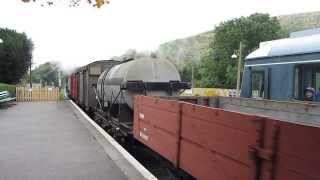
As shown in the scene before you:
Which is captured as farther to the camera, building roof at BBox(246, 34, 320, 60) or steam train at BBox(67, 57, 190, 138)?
steam train at BBox(67, 57, 190, 138)

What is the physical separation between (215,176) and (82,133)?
11.0 meters

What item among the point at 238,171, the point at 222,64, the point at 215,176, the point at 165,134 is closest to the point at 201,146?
the point at 215,176

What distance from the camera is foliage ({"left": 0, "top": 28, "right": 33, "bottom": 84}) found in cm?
5488

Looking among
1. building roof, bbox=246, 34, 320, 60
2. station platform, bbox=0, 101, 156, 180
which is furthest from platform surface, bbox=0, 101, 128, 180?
building roof, bbox=246, 34, 320, 60

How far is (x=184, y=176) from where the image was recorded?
7.14 metres

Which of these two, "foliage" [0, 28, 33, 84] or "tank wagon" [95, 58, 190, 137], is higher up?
"foliage" [0, 28, 33, 84]

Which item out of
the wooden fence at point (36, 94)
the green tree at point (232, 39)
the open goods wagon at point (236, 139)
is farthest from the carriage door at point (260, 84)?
the green tree at point (232, 39)

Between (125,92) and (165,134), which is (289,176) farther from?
(125,92)

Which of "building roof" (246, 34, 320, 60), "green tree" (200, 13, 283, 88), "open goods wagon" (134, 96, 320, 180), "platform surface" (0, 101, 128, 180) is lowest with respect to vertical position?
"platform surface" (0, 101, 128, 180)

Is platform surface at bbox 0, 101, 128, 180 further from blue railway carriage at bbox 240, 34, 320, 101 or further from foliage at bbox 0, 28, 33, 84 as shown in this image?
foliage at bbox 0, 28, 33, 84

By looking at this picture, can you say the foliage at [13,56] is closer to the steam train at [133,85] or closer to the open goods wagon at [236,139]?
the steam train at [133,85]

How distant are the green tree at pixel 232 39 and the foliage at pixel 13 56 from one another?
31761 mm

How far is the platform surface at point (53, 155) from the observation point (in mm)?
9102

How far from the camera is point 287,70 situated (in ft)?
38.4
